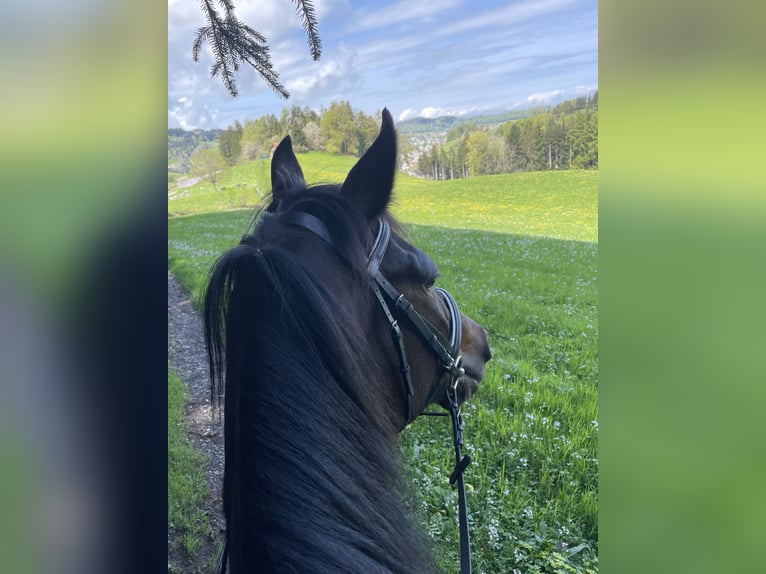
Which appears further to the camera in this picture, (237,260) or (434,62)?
(434,62)

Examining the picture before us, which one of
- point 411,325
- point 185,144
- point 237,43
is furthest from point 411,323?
point 185,144

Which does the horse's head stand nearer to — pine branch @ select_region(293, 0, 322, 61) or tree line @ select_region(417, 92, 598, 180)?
pine branch @ select_region(293, 0, 322, 61)

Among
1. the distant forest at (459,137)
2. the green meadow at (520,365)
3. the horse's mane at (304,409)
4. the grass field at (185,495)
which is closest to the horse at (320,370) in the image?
the horse's mane at (304,409)

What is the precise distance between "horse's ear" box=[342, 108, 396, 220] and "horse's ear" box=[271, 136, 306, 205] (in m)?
0.13

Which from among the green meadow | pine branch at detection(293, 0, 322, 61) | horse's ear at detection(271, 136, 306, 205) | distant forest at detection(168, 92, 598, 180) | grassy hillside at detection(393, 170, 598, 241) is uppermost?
pine branch at detection(293, 0, 322, 61)

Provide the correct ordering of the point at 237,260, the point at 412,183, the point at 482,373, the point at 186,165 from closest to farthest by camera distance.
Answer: the point at 237,260 < the point at 482,373 < the point at 412,183 < the point at 186,165

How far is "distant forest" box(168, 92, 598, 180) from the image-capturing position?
3.81 feet

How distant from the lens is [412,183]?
51.9 inches
